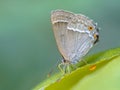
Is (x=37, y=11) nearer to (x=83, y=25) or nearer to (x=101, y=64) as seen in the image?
(x=83, y=25)

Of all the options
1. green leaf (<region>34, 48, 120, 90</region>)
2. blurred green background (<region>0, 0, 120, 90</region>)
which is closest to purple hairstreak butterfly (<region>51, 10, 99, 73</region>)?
green leaf (<region>34, 48, 120, 90</region>)

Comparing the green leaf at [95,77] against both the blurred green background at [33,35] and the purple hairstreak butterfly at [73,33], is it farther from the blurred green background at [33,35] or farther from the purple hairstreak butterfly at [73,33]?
the blurred green background at [33,35]

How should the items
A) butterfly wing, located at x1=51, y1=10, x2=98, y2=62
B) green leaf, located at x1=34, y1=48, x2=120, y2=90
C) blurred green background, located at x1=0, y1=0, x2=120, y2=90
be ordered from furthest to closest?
blurred green background, located at x1=0, y1=0, x2=120, y2=90 → butterfly wing, located at x1=51, y1=10, x2=98, y2=62 → green leaf, located at x1=34, y1=48, x2=120, y2=90

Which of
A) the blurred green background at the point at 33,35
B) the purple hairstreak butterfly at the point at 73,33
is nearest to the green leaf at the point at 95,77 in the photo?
the purple hairstreak butterfly at the point at 73,33

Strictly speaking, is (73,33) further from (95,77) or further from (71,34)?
(95,77)

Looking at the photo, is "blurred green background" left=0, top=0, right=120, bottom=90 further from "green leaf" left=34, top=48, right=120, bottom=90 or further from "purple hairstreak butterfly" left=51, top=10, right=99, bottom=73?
"green leaf" left=34, top=48, right=120, bottom=90

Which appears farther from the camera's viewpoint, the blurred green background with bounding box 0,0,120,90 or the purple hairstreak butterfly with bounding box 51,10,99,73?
the blurred green background with bounding box 0,0,120,90

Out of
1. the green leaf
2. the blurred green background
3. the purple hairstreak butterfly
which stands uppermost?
the green leaf
